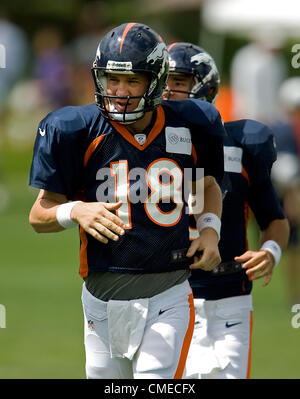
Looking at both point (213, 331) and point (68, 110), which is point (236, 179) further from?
point (68, 110)

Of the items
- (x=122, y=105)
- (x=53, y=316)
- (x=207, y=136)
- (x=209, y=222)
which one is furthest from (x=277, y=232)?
(x=53, y=316)

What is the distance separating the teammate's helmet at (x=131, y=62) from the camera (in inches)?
166

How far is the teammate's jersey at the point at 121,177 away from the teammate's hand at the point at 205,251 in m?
0.06

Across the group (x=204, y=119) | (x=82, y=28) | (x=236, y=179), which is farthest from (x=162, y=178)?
(x=82, y=28)

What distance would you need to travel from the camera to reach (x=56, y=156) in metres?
4.17

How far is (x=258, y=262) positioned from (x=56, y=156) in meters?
1.29

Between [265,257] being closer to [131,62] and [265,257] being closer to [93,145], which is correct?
[93,145]

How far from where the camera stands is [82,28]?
67.4 ft

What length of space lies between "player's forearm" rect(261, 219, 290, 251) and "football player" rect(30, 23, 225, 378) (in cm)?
86

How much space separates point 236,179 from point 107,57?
3.95 ft

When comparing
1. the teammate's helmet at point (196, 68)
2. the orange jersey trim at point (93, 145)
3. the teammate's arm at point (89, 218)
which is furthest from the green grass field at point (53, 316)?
the orange jersey trim at point (93, 145)

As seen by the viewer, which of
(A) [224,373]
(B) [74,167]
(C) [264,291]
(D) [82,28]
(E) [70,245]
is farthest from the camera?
(D) [82,28]

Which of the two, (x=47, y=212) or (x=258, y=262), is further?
(x=258, y=262)

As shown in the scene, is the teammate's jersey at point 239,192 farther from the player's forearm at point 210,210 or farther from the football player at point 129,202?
the football player at point 129,202
